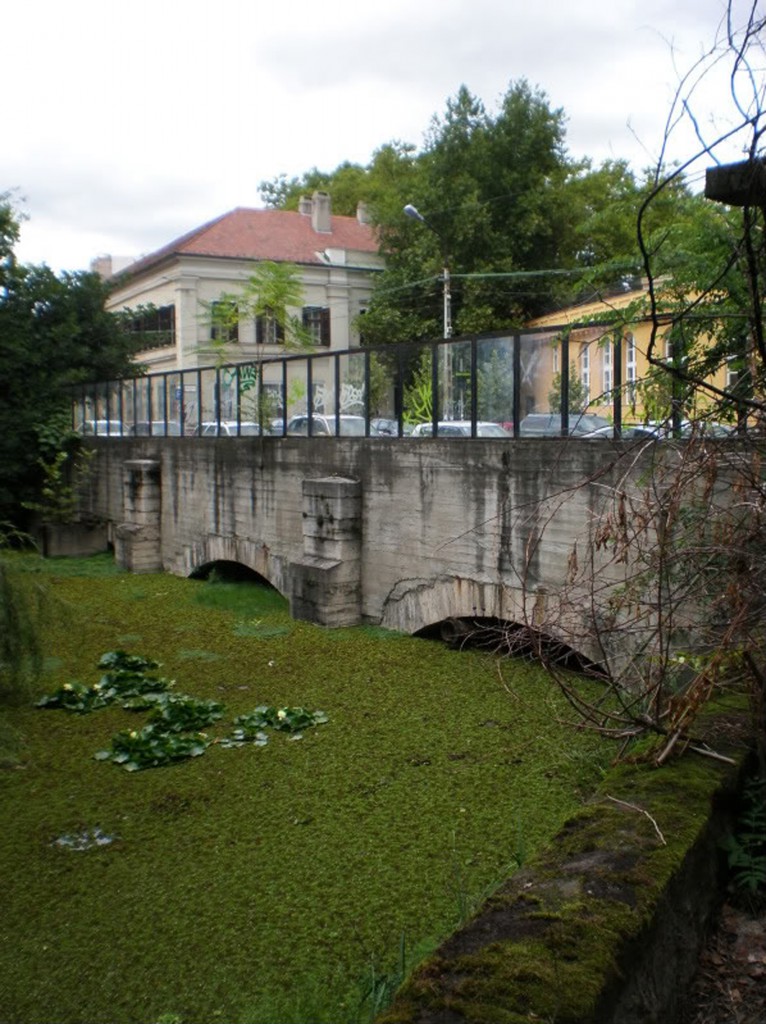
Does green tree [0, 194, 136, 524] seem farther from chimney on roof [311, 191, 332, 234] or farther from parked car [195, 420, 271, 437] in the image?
chimney on roof [311, 191, 332, 234]

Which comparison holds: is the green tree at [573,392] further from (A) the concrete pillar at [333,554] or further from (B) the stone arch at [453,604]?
(A) the concrete pillar at [333,554]

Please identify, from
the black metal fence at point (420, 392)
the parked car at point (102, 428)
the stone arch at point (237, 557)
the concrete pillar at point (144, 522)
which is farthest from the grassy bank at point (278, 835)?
the parked car at point (102, 428)

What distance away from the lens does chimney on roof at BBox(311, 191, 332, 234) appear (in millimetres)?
40094

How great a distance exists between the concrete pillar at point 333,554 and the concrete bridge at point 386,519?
2 cm

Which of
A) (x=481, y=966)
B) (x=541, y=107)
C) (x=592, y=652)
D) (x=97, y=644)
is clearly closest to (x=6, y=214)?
(x=97, y=644)

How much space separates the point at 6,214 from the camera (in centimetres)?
1836

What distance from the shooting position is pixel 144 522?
17031 millimetres

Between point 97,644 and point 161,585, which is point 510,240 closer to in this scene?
point 161,585

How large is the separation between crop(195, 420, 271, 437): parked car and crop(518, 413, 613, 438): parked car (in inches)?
215

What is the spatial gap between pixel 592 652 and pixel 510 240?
86.7 ft

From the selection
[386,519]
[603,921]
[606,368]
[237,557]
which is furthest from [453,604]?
[603,921]

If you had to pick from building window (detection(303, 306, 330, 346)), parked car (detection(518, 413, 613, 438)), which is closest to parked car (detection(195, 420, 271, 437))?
parked car (detection(518, 413, 613, 438))

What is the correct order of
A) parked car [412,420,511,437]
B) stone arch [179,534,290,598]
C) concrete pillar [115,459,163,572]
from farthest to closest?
concrete pillar [115,459,163,572] < stone arch [179,534,290,598] < parked car [412,420,511,437]

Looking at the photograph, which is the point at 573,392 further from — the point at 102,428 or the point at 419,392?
the point at 102,428
